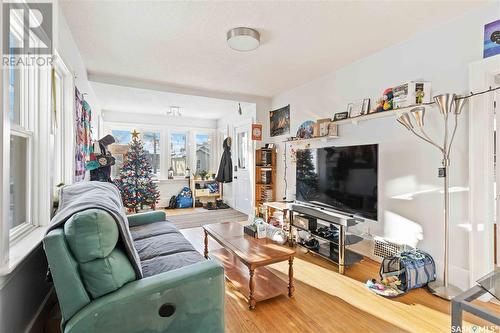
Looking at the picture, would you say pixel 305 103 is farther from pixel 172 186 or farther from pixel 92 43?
pixel 172 186

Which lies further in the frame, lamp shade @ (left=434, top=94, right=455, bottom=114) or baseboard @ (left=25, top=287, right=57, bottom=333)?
lamp shade @ (left=434, top=94, right=455, bottom=114)

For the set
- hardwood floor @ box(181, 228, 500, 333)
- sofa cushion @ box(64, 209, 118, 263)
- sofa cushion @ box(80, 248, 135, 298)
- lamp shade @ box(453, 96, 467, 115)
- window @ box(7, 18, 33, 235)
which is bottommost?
hardwood floor @ box(181, 228, 500, 333)

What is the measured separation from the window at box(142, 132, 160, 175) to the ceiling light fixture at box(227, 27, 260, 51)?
14.5 feet

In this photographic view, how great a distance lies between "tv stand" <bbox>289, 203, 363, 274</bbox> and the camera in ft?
8.30

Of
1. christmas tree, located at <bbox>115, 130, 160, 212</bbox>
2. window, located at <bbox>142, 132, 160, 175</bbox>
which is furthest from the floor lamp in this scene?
window, located at <bbox>142, 132, 160, 175</bbox>

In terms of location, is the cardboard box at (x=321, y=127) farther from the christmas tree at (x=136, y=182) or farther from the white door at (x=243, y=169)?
the christmas tree at (x=136, y=182)

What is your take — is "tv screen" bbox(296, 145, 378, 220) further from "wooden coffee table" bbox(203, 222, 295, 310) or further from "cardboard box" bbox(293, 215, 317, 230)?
"wooden coffee table" bbox(203, 222, 295, 310)

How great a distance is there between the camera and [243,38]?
7.72 feet

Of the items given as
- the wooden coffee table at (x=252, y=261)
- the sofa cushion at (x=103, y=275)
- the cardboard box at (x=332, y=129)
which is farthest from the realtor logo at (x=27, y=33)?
the cardboard box at (x=332, y=129)

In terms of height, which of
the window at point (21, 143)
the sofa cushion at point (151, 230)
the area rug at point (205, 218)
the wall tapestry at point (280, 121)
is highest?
the wall tapestry at point (280, 121)

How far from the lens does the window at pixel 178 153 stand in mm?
6453

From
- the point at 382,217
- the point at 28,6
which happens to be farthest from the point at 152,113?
the point at 382,217

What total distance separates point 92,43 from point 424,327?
3.92 metres

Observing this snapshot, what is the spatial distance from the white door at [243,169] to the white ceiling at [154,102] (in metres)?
0.60
